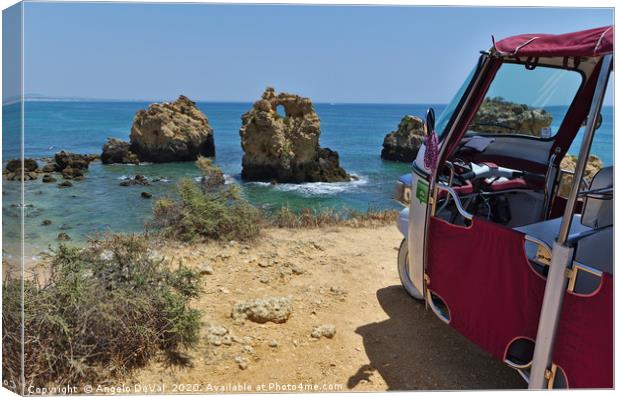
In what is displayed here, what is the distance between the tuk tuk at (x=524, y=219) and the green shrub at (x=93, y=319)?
192 cm

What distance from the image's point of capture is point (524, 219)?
4570mm

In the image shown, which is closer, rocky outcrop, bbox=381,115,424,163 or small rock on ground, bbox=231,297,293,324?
small rock on ground, bbox=231,297,293,324

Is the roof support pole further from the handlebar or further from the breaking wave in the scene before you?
the breaking wave

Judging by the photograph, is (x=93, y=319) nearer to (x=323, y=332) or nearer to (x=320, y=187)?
(x=323, y=332)

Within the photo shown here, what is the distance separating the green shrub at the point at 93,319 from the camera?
321 centimetres

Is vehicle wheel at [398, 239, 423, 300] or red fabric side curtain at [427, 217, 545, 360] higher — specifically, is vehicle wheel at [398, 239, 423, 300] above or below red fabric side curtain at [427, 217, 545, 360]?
below

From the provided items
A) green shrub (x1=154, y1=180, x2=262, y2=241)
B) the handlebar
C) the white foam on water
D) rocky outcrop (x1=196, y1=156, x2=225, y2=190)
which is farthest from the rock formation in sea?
the handlebar

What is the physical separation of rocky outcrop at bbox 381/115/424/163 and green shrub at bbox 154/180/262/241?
33.0m

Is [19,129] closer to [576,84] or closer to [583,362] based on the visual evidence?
[583,362]

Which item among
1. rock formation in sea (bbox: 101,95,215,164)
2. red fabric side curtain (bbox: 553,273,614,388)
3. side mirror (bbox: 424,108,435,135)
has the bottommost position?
rock formation in sea (bbox: 101,95,215,164)

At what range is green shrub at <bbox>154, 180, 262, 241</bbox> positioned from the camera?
650cm

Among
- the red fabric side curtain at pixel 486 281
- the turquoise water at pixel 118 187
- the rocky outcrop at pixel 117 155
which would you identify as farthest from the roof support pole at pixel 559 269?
the rocky outcrop at pixel 117 155

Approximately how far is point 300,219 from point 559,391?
5.90 m

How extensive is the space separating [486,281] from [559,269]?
64cm
